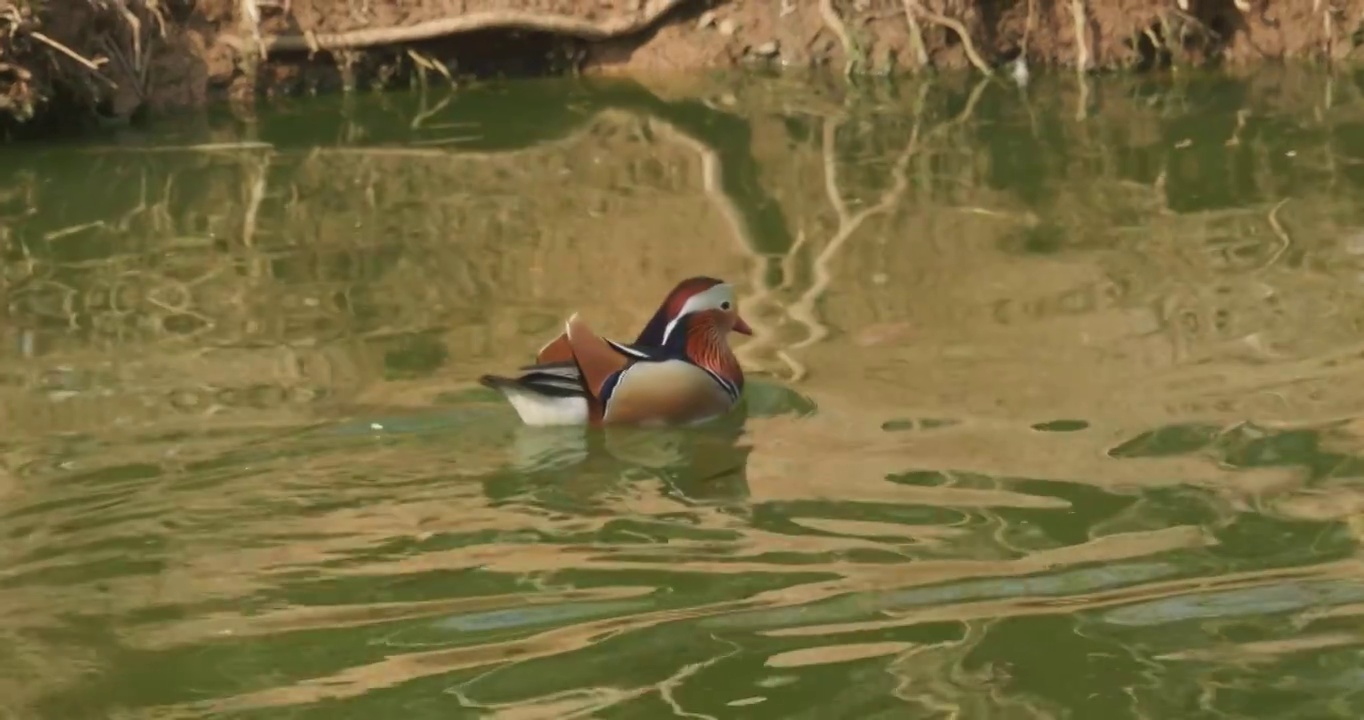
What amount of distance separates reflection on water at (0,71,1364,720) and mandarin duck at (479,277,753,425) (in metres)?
0.08

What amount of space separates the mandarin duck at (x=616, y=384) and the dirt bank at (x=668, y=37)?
20.2 ft

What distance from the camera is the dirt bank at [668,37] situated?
35.6 feet

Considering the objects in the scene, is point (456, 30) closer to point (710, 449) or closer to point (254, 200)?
point (254, 200)

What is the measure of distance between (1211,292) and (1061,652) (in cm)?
271

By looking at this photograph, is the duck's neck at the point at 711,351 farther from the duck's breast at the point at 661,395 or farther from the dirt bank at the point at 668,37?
the dirt bank at the point at 668,37

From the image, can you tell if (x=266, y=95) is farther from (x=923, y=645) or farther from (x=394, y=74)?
(x=923, y=645)

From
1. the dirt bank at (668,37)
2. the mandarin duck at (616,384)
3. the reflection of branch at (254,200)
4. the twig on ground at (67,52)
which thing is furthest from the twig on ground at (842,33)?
the mandarin duck at (616,384)

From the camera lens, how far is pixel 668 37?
11.7 meters

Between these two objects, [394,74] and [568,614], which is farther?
[394,74]

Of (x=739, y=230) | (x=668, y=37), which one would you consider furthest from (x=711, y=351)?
(x=668, y=37)

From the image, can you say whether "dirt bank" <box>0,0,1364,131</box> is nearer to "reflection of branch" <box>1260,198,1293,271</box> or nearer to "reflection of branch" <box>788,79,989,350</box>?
"reflection of branch" <box>788,79,989,350</box>

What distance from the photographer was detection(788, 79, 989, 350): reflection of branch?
19.8 ft

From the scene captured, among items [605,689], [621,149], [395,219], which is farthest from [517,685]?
[621,149]

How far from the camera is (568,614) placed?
3842 mm
